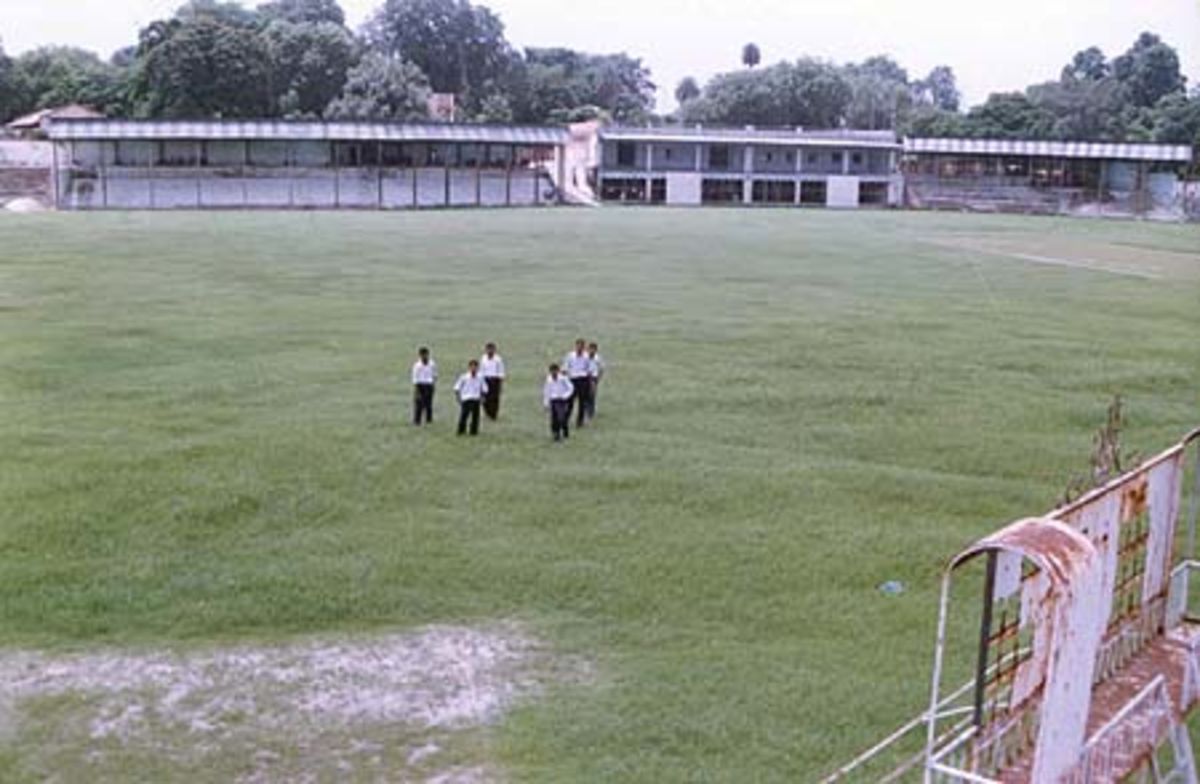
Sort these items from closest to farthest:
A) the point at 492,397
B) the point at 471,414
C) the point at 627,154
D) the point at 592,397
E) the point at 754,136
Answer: the point at 471,414 < the point at 492,397 < the point at 592,397 < the point at 754,136 < the point at 627,154

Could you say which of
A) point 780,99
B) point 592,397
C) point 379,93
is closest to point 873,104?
point 780,99

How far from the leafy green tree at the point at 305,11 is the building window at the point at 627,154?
2623 cm

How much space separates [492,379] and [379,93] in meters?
75.9

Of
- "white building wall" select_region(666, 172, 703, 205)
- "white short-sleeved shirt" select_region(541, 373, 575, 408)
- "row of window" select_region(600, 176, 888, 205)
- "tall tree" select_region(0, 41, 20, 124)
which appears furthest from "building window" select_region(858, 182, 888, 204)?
"white short-sleeved shirt" select_region(541, 373, 575, 408)

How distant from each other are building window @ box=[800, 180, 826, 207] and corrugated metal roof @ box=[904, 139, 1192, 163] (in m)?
6.67

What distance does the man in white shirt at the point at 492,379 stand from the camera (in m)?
20.4

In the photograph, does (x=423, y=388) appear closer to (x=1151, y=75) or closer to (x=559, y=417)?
(x=559, y=417)

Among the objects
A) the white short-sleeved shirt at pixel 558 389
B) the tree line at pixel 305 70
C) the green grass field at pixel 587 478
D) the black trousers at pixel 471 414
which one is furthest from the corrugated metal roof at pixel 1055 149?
the black trousers at pixel 471 414

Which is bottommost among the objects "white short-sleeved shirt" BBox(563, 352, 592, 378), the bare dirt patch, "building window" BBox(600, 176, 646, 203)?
the bare dirt patch

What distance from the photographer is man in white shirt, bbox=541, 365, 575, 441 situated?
64.6ft

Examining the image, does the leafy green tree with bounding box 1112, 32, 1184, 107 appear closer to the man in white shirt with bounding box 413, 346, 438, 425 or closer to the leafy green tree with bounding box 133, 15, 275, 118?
the leafy green tree with bounding box 133, 15, 275, 118

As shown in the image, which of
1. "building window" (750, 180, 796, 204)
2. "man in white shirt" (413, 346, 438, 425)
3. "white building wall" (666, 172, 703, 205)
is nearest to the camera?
"man in white shirt" (413, 346, 438, 425)

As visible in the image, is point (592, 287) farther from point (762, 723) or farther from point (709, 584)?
point (762, 723)

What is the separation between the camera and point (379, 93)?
92.6 m
